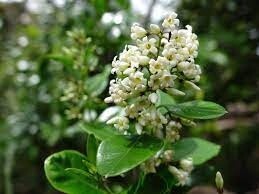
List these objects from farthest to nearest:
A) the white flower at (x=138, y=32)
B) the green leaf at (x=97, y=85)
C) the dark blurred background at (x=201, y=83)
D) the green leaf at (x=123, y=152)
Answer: the dark blurred background at (x=201, y=83), the green leaf at (x=97, y=85), the white flower at (x=138, y=32), the green leaf at (x=123, y=152)

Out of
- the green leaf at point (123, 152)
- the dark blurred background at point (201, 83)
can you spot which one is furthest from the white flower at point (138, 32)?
the dark blurred background at point (201, 83)

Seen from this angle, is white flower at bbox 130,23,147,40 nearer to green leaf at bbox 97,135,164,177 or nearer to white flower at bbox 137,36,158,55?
white flower at bbox 137,36,158,55

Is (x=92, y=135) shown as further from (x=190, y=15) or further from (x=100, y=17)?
(x=190, y=15)

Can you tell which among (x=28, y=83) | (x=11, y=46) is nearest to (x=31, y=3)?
(x=11, y=46)

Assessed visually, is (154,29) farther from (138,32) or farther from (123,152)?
(123,152)

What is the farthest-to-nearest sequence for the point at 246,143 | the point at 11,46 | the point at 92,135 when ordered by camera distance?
the point at 11,46 → the point at 246,143 → the point at 92,135

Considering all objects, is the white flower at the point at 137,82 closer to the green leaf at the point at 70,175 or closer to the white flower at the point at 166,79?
the white flower at the point at 166,79
